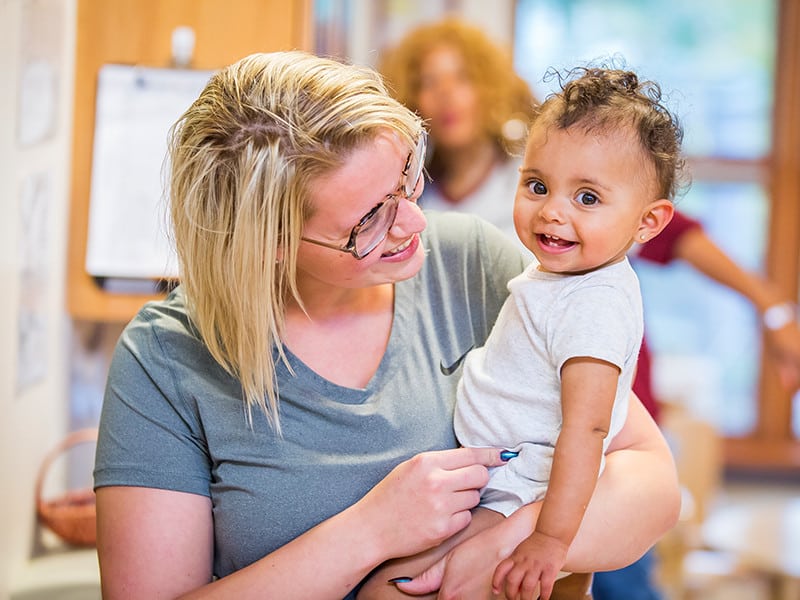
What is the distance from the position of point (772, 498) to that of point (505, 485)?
4073 millimetres

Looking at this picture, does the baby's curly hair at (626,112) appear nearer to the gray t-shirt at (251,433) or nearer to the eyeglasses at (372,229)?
the eyeglasses at (372,229)

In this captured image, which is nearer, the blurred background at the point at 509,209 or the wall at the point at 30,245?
the wall at the point at 30,245

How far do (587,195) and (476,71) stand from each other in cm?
173

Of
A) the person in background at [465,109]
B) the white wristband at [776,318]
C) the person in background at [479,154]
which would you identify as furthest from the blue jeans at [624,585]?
the person in background at [465,109]

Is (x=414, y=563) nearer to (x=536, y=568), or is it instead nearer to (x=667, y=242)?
(x=536, y=568)

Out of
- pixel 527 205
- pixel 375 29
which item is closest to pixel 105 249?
pixel 527 205

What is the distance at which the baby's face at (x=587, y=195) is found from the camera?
1.19 metres

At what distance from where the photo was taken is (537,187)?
49.4 inches

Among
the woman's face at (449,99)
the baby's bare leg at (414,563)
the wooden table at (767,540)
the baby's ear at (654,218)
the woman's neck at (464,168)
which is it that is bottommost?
the wooden table at (767,540)

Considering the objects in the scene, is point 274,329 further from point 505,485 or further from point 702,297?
point 702,297

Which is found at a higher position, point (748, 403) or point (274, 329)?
point (274, 329)

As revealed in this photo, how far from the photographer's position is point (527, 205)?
49.3 inches

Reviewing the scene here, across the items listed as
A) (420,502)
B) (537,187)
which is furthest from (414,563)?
(537,187)

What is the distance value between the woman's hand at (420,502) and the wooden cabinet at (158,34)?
1.23m
